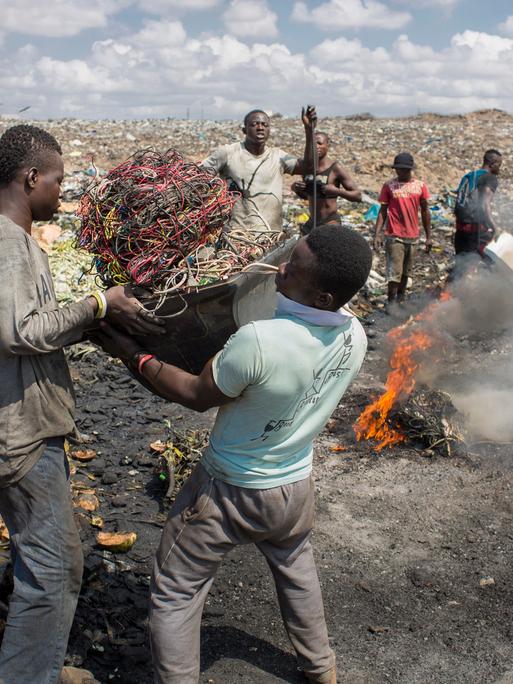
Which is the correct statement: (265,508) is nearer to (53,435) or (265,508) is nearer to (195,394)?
(195,394)

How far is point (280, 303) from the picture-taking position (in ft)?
8.13

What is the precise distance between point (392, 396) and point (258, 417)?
3341mm

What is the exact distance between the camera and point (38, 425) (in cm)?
254

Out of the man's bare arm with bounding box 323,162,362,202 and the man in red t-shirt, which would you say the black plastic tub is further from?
the man in red t-shirt

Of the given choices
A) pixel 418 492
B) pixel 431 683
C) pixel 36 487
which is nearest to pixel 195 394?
pixel 36 487

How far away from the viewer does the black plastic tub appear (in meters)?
2.62

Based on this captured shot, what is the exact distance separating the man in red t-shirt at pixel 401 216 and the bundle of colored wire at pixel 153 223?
6.35m

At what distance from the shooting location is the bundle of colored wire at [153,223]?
2.72 meters

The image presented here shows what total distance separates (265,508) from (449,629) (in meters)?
1.52

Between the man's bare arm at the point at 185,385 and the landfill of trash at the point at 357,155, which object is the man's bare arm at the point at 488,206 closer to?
the landfill of trash at the point at 357,155

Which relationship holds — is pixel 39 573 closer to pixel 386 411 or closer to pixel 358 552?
pixel 358 552

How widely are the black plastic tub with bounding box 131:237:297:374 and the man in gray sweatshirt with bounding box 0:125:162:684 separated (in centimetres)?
10

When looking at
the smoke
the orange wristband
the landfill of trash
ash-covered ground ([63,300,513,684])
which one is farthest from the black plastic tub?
the landfill of trash

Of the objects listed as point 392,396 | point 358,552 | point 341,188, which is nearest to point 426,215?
point 341,188
